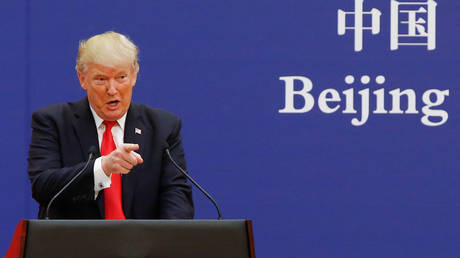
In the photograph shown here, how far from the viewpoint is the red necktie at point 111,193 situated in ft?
6.34

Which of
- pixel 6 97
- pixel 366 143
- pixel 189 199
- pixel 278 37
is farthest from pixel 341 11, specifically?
pixel 6 97

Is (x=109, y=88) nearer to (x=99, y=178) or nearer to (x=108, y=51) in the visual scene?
(x=108, y=51)

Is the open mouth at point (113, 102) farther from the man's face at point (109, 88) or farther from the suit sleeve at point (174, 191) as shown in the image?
the suit sleeve at point (174, 191)

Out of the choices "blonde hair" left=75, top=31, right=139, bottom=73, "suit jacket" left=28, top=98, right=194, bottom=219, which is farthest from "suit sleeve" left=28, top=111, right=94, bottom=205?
"blonde hair" left=75, top=31, right=139, bottom=73

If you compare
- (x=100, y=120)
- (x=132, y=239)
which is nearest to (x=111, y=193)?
(x=100, y=120)

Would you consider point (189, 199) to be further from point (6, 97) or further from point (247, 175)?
point (6, 97)

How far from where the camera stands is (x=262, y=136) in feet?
9.20

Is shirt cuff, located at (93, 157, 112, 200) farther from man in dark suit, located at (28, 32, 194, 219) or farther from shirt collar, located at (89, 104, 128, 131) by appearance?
shirt collar, located at (89, 104, 128, 131)

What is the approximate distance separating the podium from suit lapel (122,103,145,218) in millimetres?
527

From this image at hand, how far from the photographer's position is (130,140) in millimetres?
1993

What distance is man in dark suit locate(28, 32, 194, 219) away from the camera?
6.31ft

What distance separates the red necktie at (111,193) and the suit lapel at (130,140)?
0.02 m

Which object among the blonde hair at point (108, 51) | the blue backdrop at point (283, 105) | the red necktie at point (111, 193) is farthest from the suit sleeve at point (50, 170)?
the blue backdrop at point (283, 105)

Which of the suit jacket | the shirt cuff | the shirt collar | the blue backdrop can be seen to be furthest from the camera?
the blue backdrop
